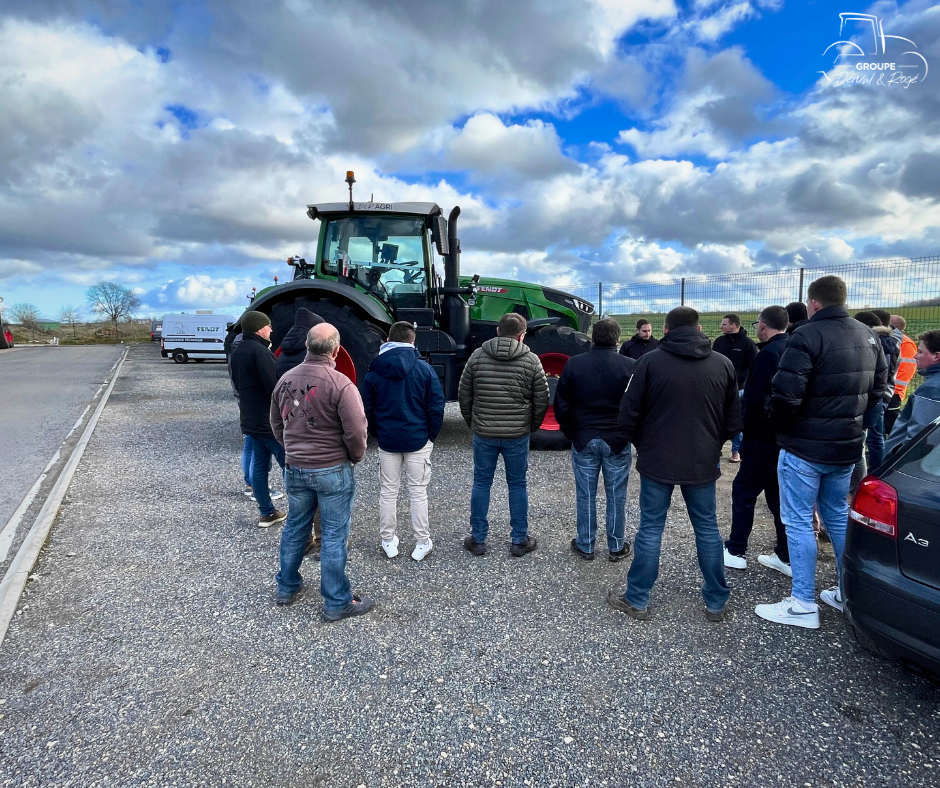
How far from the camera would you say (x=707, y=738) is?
2314 mm

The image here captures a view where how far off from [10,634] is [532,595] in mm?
2922

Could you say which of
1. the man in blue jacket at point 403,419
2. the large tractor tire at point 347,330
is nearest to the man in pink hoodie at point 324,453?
the man in blue jacket at point 403,419

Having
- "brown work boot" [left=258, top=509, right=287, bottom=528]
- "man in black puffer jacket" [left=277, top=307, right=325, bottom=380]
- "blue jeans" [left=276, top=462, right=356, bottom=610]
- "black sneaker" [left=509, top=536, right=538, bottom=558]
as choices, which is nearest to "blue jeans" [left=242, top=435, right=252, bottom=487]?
"brown work boot" [left=258, top=509, right=287, bottom=528]

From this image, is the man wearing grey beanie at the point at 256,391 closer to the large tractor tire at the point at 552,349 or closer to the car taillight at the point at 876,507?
the large tractor tire at the point at 552,349

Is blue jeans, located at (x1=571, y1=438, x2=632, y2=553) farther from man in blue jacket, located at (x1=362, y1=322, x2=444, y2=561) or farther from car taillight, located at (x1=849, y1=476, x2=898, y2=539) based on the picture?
car taillight, located at (x1=849, y1=476, x2=898, y2=539)

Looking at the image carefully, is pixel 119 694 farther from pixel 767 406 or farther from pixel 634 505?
pixel 634 505

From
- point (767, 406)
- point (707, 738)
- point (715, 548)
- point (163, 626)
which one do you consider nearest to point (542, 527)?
point (715, 548)

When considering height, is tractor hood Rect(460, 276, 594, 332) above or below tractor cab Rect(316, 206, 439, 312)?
below

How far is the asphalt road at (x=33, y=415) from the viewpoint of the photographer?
20.7 ft

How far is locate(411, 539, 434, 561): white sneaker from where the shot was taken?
401 centimetres

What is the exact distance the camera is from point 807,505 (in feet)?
10.4

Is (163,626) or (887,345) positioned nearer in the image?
(163,626)

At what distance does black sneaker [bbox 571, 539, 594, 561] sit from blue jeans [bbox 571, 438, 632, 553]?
21 mm

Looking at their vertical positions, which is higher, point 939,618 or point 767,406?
point 767,406
